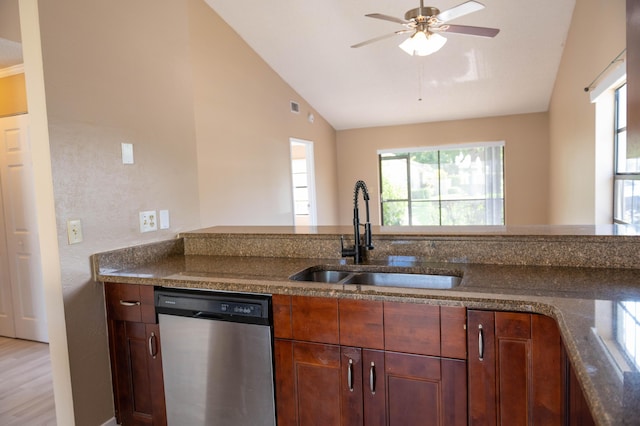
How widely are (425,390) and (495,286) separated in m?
0.47

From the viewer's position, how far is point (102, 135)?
2.20 m

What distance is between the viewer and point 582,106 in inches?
163

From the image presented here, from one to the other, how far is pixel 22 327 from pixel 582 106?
5753mm

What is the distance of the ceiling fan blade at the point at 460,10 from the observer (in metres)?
2.70

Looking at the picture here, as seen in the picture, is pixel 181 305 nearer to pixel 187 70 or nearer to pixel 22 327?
→ pixel 187 70

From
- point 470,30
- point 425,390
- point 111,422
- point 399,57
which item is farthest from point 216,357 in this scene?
point 399,57

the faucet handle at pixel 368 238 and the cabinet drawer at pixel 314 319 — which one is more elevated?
the faucet handle at pixel 368 238

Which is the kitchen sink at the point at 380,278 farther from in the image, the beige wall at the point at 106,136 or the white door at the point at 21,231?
the white door at the point at 21,231

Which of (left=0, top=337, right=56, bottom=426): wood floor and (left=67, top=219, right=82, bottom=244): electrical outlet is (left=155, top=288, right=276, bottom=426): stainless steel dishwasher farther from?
(left=0, top=337, right=56, bottom=426): wood floor

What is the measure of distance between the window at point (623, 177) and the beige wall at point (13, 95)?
16.4ft

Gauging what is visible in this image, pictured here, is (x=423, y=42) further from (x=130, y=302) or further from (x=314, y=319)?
(x=130, y=302)

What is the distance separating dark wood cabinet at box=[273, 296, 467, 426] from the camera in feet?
5.01

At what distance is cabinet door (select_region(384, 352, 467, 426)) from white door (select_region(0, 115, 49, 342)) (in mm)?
3407

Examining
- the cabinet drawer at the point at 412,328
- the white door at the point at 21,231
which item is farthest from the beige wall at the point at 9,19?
the cabinet drawer at the point at 412,328
